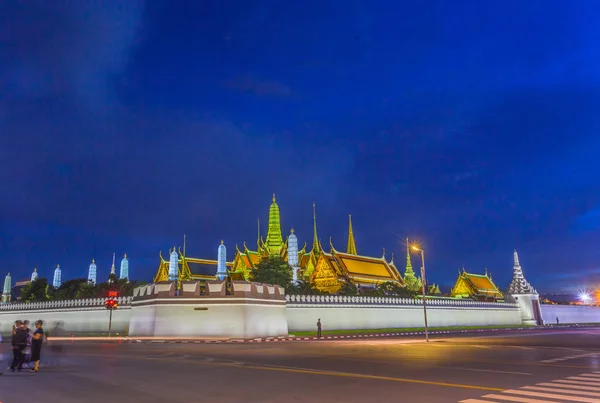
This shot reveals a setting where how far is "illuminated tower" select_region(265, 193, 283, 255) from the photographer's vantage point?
3130 inches

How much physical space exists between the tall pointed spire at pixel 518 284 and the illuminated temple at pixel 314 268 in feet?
36.2

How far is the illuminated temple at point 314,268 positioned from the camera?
70.9 meters

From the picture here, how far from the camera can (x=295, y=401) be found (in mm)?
9008

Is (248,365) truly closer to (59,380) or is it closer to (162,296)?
(59,380)

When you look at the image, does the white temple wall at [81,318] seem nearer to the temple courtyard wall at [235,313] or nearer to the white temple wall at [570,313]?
the temple courtyard wall at [235,313]

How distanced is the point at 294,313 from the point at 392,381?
30515 millimetres

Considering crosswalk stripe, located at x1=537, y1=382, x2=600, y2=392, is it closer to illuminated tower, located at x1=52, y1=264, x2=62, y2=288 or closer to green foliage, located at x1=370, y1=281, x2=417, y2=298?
green foliage, located at x1=370, y1=281, x2=417, y2=298

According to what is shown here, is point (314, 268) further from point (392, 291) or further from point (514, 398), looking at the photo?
point (514, 398)

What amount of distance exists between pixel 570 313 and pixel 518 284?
1213 centimetres

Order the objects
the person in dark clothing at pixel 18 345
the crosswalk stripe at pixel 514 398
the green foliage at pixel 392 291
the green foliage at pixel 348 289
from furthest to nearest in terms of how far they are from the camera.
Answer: the green foliage at pixel 392 291 → the green foliage at pixel 348 289 → the person in dark clothing at pixel 18 345 → the crosswalk stripe at pixel 514 398

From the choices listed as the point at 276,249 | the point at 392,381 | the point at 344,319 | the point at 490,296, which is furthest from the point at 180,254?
the point at 392,381

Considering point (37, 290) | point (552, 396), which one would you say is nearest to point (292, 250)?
point (37, 290)

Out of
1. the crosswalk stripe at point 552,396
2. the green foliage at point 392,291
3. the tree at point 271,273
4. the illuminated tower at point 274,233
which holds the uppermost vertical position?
the illuminated tower at point 274,233

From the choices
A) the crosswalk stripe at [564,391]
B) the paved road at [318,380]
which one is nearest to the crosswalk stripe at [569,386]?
the paved road at [318,380]
